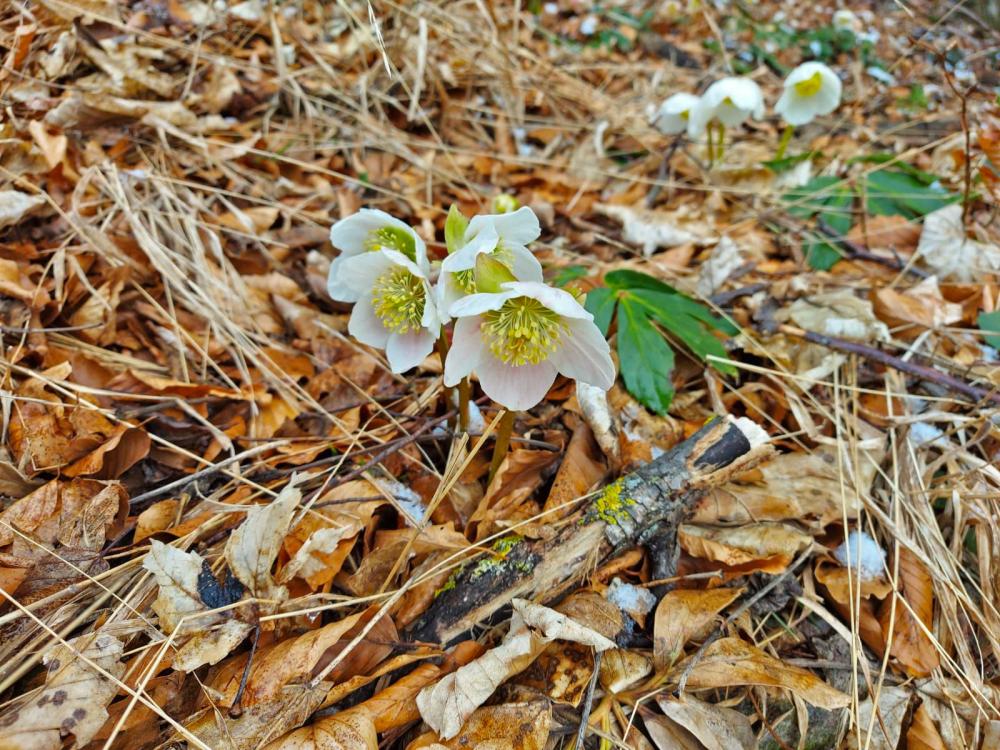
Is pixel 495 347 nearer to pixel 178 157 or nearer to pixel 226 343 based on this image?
pixel 226 343

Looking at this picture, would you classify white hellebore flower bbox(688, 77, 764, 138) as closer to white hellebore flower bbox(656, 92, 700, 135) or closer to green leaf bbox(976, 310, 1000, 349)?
white hellebore flower bbox(656, 92, 700, 135)

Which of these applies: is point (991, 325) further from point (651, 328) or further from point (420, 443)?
point (420, 443)

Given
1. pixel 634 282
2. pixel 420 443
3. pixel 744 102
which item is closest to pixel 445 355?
pixel 420 443

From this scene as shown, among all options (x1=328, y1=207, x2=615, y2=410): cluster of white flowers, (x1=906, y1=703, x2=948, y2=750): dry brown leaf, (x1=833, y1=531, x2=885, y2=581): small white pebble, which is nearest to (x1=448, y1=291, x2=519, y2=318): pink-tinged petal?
(x1=328, y1=207, x2=615, y2=410): cluster of white flowers

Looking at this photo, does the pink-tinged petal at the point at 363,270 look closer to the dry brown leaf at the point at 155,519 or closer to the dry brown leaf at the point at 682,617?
the dry brown leaf at the point at 155,519

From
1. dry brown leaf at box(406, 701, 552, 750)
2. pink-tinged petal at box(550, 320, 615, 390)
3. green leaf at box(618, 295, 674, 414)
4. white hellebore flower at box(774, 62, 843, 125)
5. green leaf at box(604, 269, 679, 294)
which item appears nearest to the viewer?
dry brown leaf at box(406, 701, 552, 750)

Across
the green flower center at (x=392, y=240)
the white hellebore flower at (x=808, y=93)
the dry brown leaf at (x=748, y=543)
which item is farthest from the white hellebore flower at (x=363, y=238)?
the white hellebore flower at (x=808, y=93)
